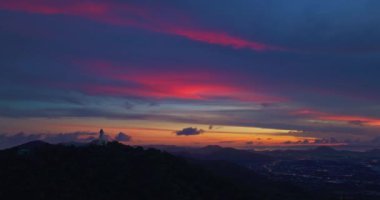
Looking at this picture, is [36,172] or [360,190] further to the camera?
[360,190]

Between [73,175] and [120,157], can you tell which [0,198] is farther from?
[120,157]

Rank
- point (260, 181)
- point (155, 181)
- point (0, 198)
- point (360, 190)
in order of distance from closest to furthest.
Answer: point (0, 198), point (155, 181), point (260, 181), point (360, 190)

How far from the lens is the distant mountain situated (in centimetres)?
6312

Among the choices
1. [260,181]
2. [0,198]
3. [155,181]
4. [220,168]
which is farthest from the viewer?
[220,168]

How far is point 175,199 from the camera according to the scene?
65875 millimetres

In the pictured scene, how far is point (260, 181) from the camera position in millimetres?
136750

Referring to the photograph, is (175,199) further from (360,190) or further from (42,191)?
(360,190)

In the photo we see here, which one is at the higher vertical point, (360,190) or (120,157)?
(120,157)

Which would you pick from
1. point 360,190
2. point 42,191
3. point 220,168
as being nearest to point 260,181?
point 220,168

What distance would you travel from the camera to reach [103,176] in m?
70.2

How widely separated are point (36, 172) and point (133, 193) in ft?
48.3

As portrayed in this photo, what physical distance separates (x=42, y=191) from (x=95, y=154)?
19069 millimetres

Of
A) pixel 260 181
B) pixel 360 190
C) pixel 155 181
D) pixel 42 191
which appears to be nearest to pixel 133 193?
pixel 155 181

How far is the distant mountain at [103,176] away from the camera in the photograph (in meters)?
63.1
